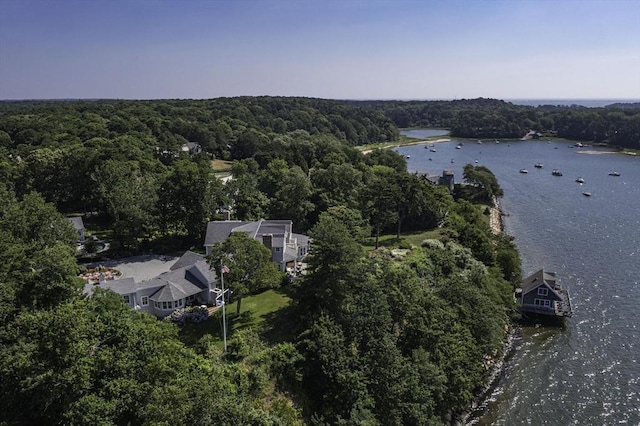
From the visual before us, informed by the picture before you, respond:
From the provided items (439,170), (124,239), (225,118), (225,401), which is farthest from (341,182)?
(225,118)

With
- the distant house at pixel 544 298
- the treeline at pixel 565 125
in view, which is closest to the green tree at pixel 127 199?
the distant house at pixel 544 298

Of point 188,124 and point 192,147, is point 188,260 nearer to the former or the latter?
point 192,147

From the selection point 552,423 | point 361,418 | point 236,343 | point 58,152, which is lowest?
point 552,423

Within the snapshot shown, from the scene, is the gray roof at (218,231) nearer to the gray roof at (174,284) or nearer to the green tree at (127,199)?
the green tree at (127,199)

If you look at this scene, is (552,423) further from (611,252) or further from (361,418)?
(611,252)

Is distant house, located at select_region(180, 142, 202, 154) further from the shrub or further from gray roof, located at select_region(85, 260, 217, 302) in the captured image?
the shrub

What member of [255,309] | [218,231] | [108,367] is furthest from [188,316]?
[218,231]

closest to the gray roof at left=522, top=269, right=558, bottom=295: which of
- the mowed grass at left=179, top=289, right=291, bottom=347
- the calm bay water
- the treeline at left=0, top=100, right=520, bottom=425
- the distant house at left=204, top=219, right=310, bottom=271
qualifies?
the treeline at left=0, top=100, right=520, bottom=425

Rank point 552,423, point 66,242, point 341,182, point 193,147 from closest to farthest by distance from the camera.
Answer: point 552,423 < point 66,242 < point 341,182 < point 193,147

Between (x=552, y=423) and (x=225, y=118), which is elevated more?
(x=225, y=118)
